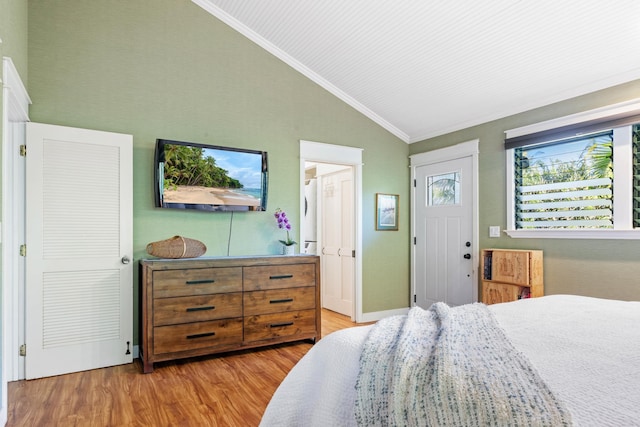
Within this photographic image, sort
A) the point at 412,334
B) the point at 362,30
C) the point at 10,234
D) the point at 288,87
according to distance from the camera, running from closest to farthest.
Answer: the point at 412,334 < the point at 10,234 < the point at 362,30 < the point at 288,87

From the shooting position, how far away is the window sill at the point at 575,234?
311cm

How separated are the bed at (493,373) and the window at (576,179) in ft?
6.22

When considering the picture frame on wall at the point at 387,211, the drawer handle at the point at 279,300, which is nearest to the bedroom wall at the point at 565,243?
the picture frame on wall at the point at 387,211

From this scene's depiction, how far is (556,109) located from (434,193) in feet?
5.41

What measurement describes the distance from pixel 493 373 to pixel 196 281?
109 inches

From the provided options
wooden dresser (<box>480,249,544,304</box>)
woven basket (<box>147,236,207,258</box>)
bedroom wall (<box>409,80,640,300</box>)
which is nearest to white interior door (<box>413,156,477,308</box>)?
bedroom wall (<box>409,80,640,300</box>)

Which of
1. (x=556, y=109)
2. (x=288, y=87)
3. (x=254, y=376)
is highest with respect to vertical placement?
(x=288, y=87)

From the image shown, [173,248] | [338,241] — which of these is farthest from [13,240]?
[338,241]

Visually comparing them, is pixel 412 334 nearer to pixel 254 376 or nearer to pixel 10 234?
pixel 254 376

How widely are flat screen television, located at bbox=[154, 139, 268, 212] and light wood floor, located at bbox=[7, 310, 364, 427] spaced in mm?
1427

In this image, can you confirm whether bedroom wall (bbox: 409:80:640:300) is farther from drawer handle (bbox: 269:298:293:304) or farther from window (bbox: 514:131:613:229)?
drawer handle (bbox: 269:298:293:304)

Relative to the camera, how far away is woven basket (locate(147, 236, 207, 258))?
3316 millimetres

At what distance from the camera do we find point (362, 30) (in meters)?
3.59

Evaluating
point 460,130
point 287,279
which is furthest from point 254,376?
point 460,130
